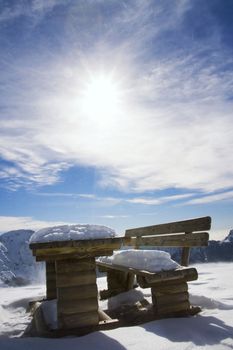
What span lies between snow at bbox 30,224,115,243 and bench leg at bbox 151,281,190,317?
3.44 feet

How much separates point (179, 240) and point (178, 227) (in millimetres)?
207

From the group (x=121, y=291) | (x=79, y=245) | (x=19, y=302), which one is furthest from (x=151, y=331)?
(x=19, y=302)

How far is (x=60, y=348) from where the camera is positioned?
321 cm

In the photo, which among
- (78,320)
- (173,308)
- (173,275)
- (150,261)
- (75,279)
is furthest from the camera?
(150,261)

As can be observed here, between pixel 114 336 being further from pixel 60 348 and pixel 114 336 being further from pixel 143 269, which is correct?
pixel 143 269

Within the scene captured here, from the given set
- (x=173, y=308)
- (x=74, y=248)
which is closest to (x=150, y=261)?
(x=173, y=308)

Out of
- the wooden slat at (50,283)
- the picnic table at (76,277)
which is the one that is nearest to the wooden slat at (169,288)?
the picnic table at (76,277)

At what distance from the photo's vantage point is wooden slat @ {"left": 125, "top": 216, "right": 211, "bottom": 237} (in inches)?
185

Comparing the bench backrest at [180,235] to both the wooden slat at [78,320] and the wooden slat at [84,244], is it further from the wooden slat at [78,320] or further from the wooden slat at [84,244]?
the wooden slat at [78,320]

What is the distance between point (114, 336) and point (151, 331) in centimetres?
44

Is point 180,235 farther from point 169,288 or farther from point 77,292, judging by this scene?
point 77,292

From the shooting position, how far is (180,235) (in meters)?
5.28

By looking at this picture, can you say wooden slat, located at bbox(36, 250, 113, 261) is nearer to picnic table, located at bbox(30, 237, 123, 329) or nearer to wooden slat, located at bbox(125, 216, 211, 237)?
picnic table, located at bbox(30, 237, 123, 329)

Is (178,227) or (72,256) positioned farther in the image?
(178,227)
